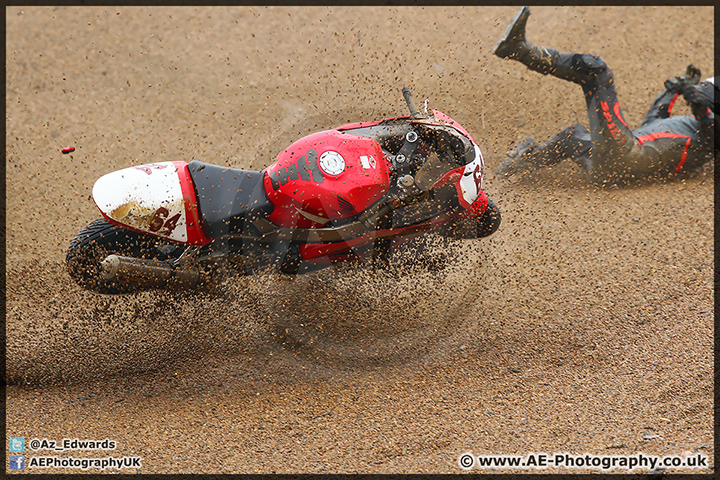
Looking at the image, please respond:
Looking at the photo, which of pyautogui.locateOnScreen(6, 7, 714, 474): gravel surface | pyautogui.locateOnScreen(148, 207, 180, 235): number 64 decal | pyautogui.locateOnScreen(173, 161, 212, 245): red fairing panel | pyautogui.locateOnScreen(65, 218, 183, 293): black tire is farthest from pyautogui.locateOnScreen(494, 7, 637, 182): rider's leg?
pyautogui.locateOnScreen(65, 218, 183, 293): black tire

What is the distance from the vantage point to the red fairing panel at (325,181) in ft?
10.6

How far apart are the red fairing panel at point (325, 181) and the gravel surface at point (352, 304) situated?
32.3 inches

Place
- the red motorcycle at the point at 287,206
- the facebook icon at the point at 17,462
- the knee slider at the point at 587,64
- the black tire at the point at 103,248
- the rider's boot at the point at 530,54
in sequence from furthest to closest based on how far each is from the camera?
1. the knee slider at the point at 587,64
2. the rider's boot at the point at 530,54
3. the black tire at the point at 103,248
4. the red motorcycle at the point at 287,206
5. the facebook icon at the point at 17,462

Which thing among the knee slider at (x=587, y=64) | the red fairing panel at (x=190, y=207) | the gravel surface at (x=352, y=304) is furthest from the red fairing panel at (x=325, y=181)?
the knee slider at (x=587, y=64)

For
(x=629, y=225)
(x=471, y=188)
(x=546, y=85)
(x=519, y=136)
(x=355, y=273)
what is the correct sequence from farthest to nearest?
1. (x=546, y=85)
2. (x=519, y=136)
3. (x=629, y=225)
4. (x=355, y=273)
5. (x=471, y=188)

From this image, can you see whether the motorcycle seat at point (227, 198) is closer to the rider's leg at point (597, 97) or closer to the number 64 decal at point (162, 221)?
the number 64 decal at point (162, 221)

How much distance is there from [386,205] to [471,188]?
604 mm

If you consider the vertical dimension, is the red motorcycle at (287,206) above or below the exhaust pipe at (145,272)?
above

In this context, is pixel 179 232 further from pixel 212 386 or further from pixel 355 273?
pixel 355 273

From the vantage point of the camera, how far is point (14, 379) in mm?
3723

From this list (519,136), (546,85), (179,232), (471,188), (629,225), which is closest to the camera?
(179,232)

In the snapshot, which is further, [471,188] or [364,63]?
[364,63]

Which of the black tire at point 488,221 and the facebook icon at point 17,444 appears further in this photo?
the black tire at point 488,221

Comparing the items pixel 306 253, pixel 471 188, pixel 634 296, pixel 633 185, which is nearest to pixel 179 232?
pixel 306 253
